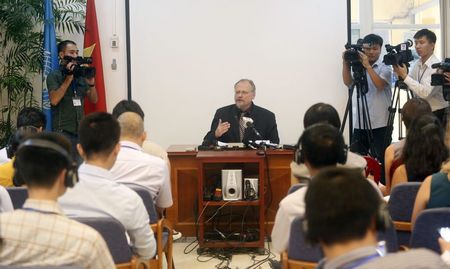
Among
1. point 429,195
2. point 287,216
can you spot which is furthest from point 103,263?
point 429,195

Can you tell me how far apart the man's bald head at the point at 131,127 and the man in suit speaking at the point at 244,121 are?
1787 millimetres

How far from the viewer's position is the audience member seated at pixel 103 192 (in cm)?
224

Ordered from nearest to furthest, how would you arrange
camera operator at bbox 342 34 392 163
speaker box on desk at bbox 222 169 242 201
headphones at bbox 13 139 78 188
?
headphones at bbox 13 139 78 188
speaker box on desk at bbox 222 169 242 201
camera operator at bbox 342 34 392 163

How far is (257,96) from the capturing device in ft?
19.1

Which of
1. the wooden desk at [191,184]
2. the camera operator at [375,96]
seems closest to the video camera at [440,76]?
the camera operator at [375,96]

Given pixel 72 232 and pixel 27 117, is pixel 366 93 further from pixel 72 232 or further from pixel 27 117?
pixel 72 232

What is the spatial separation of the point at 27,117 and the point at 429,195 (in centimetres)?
269

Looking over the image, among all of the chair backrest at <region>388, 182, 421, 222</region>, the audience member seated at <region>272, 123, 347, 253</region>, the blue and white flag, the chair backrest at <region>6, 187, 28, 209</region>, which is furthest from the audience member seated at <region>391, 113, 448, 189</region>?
the blue and white flag

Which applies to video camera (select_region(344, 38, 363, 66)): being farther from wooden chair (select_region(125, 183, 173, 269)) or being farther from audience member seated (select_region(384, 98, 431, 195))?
wooden chair (select_region(125, 183, 173, 269))

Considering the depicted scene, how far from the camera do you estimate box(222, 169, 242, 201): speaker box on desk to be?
13.8ft

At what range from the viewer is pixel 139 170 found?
3.03m

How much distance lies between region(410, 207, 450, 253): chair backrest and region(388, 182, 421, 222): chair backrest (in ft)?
1.46

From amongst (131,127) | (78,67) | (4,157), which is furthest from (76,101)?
(131,127)

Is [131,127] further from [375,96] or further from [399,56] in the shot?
[375,96]
